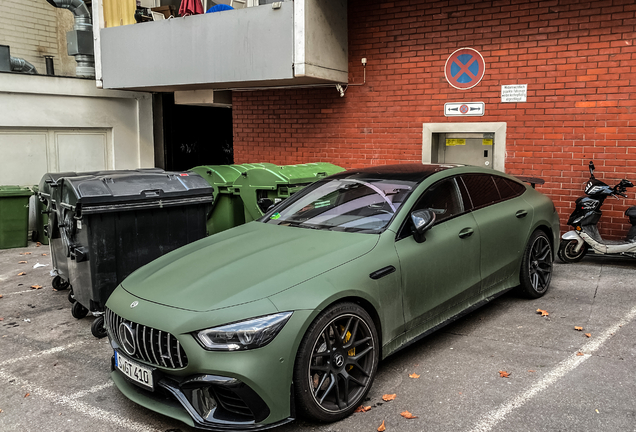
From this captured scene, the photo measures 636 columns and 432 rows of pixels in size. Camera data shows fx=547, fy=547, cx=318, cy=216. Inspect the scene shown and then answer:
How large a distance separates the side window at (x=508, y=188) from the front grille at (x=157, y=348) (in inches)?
137

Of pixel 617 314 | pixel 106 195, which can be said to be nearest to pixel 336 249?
pixel 106 195

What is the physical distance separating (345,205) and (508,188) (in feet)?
6.43

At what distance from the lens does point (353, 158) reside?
988cm

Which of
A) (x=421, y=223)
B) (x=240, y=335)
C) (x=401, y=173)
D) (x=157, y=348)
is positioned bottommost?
(x=157, y=348)

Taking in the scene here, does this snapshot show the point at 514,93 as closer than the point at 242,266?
No

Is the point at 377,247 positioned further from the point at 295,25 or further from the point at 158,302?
the point at 295,25

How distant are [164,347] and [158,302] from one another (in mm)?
314

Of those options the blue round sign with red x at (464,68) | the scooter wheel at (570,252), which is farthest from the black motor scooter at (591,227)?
the blue round sign with red x at (464,68)

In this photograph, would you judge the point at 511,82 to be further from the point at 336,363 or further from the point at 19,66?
the point at 19,66

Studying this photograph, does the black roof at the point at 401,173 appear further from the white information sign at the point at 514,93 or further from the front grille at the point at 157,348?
the white information sign at the point at 514,93

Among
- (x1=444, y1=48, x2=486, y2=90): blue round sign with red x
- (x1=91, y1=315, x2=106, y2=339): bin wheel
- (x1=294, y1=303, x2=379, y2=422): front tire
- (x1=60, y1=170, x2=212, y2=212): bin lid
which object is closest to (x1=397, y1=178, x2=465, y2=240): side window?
(x1=294, y1=303, x2=379, y2=422): front tire

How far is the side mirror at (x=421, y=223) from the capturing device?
4.01m

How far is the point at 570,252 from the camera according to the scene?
24.1ft

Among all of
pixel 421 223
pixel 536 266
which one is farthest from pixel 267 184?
pixel 421 223
